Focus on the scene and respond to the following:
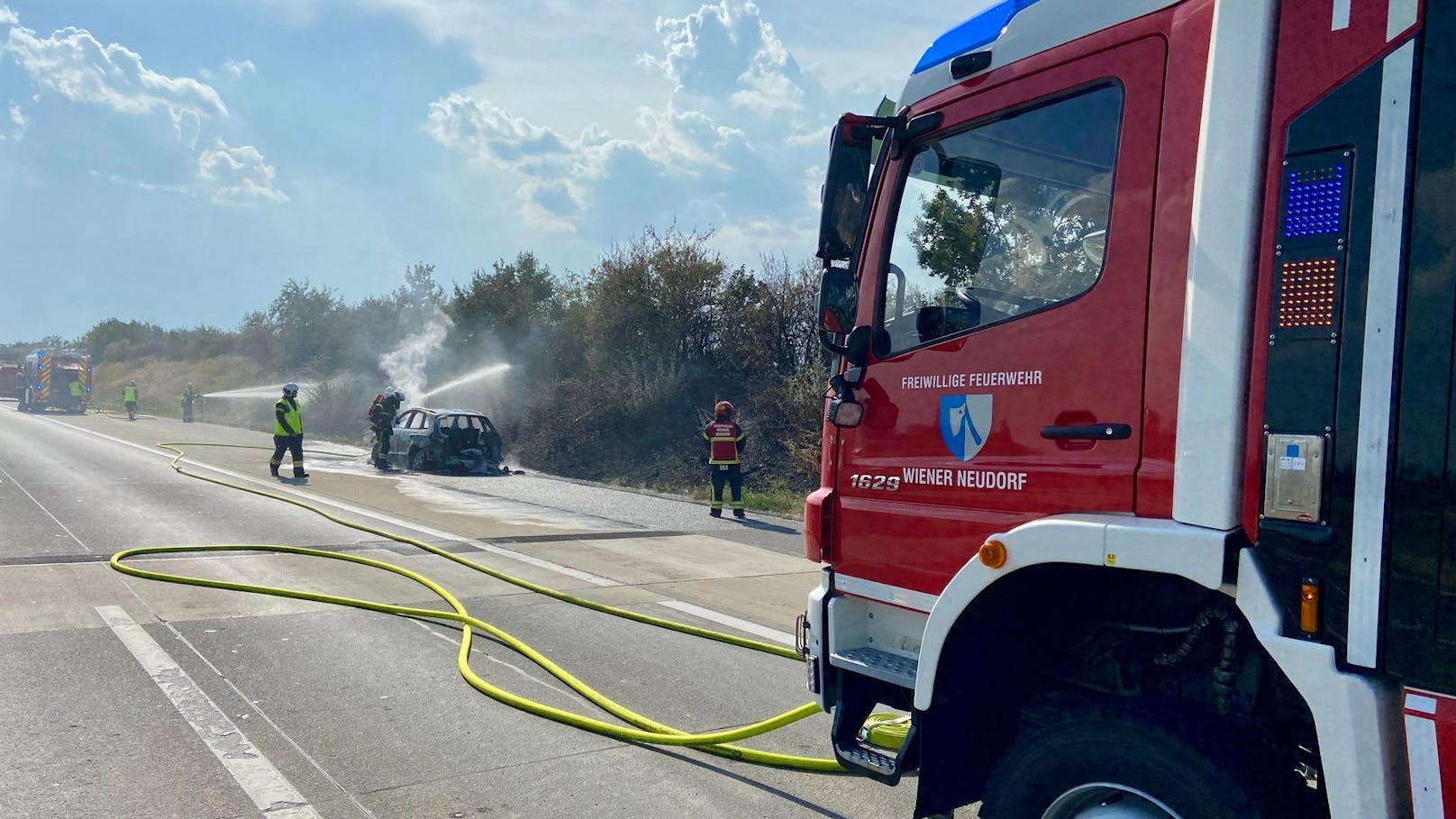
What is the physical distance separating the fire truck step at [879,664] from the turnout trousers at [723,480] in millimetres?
10813

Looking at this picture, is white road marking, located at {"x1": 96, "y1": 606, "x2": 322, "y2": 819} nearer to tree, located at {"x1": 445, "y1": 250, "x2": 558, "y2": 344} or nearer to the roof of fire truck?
the roof of fire truck

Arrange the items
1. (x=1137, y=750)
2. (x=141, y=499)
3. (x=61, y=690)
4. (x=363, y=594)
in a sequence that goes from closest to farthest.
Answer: (x=1137, y=750) → (x=61, y=690) → (x=363, y=594) → (x=141, y=499)

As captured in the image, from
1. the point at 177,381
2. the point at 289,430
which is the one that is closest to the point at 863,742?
the point at 289,430

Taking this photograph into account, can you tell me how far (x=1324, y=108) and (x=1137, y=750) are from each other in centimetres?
157

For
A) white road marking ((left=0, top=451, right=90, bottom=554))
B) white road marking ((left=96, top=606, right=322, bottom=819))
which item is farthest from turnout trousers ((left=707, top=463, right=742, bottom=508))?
Answer: white road marking ((left=96, top=606, right=322, bottom=819))

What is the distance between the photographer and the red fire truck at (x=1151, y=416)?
7.32ft

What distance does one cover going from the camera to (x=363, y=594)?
8281 millimetres

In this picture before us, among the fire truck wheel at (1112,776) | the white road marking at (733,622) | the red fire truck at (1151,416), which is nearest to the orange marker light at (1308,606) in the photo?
the red fire truck at (1151,416)

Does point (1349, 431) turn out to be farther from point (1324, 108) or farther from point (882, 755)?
point (882, 755)

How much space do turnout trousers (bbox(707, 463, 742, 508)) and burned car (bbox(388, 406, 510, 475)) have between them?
7822mm

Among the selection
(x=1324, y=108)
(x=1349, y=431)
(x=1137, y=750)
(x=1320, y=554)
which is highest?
(x=1324, y=108)

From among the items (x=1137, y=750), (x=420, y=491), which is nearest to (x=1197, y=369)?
(x=1137, y=750)

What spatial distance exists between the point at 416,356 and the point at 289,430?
720 inches

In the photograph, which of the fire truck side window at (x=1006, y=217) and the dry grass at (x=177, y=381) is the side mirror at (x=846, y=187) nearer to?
the fire truck side window at (x=1006, y=217)
